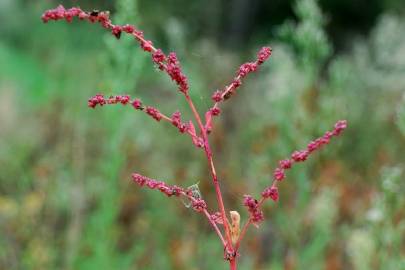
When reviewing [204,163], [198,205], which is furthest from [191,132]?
[204,163]

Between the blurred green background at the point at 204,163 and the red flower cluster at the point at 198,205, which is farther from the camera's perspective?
the blurred green background at the point at 204,163

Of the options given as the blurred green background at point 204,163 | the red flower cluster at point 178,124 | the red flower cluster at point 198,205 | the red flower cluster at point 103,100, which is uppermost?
the blurred green background at point 204,163

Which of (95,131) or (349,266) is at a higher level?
(95,131)

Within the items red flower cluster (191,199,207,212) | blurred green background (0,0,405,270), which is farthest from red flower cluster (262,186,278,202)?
blurred green background (0,0,405,270)

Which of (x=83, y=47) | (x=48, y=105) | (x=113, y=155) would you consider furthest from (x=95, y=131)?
(x=83, y=47)

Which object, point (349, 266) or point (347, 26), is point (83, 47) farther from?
point (349, 266)

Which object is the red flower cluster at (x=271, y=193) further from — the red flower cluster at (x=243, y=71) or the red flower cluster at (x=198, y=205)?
the red flower cluster at (x=243, y=71)

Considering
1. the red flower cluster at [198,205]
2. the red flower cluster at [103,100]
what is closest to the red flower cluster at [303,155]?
the red flower cluster at [198,205]

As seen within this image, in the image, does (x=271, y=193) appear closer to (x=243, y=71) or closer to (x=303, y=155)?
(x=303, y=155)

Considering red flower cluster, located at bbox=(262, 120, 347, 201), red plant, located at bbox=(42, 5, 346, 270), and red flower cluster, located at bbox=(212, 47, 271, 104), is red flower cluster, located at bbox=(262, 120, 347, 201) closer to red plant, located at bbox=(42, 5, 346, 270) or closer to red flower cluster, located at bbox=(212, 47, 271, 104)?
red plant, located at bbox=(42, 5, 346, 270)
